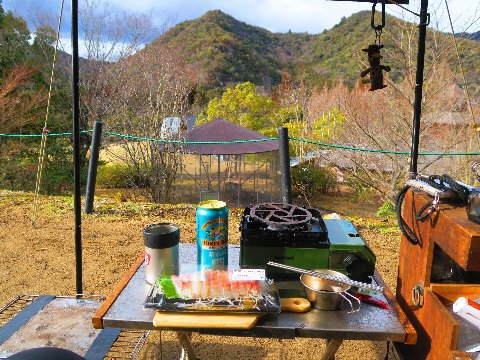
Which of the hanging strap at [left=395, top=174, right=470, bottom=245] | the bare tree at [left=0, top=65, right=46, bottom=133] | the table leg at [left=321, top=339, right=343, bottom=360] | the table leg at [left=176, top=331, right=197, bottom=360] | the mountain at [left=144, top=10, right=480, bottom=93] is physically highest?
the mountain at [left=144, top=10, right=480, bottom=93]

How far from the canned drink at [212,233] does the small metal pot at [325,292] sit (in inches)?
11.4

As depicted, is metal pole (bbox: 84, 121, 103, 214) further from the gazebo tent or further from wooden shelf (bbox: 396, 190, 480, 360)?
wooden shelf (bbox: 396, 190, 480, 360)

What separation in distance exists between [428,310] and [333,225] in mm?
418

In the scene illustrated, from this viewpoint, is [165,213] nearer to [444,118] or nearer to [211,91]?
[444,118]

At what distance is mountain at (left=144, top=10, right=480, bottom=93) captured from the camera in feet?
83.2

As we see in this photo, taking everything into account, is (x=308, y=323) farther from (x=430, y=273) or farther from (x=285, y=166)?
(x=285, y=166)

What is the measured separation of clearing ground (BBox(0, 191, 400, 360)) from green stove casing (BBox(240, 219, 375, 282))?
42.1 inches

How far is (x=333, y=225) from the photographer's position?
1.52 meters

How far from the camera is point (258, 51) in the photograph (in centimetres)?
3459

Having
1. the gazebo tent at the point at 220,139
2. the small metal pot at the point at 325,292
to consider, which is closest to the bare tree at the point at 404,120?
the gazebo tent at the point at 220,139

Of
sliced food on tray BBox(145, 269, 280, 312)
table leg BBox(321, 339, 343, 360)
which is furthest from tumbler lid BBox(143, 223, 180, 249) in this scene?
table leg BBox(321, 339, 343, 360)

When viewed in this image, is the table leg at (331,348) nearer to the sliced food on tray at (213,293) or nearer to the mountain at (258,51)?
the sliced food on tray at (213,293)

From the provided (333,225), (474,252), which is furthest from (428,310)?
(333,225)

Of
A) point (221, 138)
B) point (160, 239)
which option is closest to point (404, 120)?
point (221, 138)
